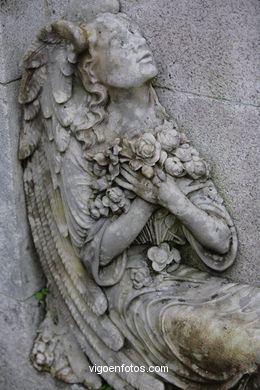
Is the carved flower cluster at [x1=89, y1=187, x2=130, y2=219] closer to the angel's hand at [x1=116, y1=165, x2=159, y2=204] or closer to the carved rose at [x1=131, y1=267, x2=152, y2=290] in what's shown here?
the angel's hand at [x1=116, y1=165, x2=159, y2=204]

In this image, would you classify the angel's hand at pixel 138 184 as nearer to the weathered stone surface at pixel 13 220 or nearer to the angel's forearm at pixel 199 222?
the angel's forearm at pixel 199 222

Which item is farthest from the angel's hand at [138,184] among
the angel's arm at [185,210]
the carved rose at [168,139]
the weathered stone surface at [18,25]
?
the weathered stone surface at [18,25]

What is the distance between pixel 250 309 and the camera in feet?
7.45

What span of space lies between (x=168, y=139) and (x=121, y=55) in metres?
0.39

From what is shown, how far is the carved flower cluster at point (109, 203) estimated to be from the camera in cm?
243

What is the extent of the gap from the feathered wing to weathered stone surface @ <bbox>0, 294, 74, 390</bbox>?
176mm

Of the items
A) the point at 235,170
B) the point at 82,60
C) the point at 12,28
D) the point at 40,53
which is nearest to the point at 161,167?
the point at 235,170

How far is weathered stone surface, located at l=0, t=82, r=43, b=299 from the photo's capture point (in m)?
2.64

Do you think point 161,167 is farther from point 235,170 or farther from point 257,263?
point 257,263

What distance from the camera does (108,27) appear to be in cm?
232

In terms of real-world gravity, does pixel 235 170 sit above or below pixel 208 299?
above

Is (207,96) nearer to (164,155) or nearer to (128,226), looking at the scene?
(164,155)

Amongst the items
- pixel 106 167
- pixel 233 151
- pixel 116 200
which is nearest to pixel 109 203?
pixel 116 200

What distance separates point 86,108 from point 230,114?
60 centimetres
